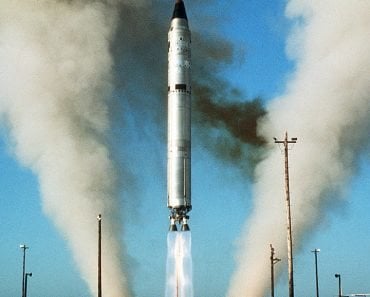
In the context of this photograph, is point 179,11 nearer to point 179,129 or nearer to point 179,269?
point 179,129

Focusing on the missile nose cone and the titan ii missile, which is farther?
the missile nose cone

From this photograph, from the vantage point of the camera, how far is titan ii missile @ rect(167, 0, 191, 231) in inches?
2251

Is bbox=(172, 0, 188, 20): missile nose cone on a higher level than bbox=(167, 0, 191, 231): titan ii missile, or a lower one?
higher

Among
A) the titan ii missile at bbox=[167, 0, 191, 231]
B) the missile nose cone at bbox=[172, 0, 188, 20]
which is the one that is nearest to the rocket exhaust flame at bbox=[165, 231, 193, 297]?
the titan ii missile at bbox=[167, 0, 191, 231]

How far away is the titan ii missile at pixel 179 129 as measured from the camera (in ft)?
188

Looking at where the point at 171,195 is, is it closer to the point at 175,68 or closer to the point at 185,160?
the point at 185,160

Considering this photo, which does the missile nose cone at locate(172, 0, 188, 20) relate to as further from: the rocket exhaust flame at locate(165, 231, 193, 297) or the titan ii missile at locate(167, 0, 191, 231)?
the rocket exhaust flame at locate(165, 231, 193, 297)

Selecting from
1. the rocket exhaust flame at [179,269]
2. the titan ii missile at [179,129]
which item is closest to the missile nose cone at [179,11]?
the titan ii missile at [179,129]

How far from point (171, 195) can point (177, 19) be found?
14695 mm

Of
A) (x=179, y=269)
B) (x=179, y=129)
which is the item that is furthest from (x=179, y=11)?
(x=179, y=269)

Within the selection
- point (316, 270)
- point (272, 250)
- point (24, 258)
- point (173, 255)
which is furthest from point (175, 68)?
point (316, 270)

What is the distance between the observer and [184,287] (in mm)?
58406

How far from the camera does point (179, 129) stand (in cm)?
5778

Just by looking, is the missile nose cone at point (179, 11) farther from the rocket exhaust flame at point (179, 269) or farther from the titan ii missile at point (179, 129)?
the rocket exhaust flame at point (179, 269)
